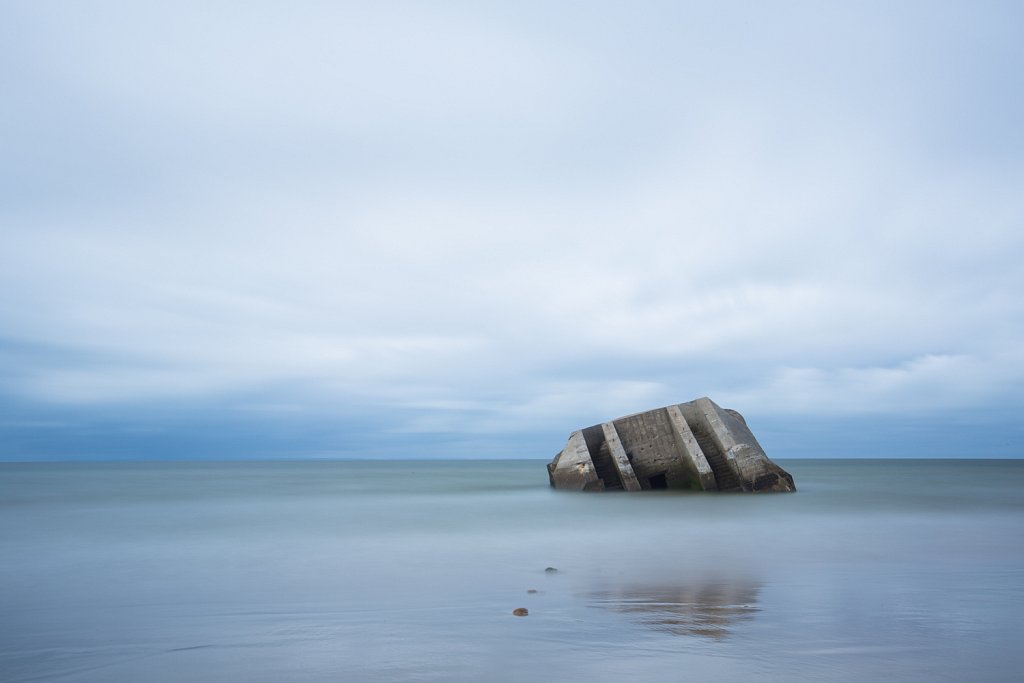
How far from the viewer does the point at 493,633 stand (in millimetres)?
4949

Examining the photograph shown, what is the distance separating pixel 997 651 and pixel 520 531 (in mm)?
8311

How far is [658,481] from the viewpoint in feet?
62.1

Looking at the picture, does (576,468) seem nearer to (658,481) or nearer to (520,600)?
(658,481)

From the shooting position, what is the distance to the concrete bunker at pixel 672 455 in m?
17.2

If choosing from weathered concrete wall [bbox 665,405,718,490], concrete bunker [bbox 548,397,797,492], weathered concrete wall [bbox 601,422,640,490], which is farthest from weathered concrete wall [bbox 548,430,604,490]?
weathered concrete wall [bbox 665,405,718,490]

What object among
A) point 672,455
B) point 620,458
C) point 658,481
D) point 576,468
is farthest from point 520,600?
point 658,481

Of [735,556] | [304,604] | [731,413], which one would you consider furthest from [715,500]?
[304,604]

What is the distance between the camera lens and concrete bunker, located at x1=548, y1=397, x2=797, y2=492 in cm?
1716

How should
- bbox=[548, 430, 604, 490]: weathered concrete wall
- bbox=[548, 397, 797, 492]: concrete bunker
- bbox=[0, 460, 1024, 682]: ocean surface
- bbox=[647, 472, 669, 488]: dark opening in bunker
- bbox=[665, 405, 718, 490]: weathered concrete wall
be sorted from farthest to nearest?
bbox=[548, 430, 604, 490]: weathered concrete wall < bbox=[647, 472, 669, 488]: dark opening in bunker < bbox=[548, 397, 797, 492]: concrete bunker < bbox=[665, 405, 718, 490]: weathered concrete wall < bbox=[0, 460, 1024, 682]: ocean surface

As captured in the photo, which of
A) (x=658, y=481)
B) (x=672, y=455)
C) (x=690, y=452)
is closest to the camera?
(x=690, y=452)

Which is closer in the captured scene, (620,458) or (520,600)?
(520,600)

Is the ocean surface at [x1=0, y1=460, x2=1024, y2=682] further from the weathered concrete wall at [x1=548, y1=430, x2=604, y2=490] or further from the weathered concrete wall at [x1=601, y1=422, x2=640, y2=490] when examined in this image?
the weathered concrete wall at [x1=548, y1=430, x2=604, y2=490]

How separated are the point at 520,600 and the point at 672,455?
12.5 m

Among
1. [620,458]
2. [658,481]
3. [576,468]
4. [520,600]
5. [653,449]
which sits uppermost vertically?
[653,449]
